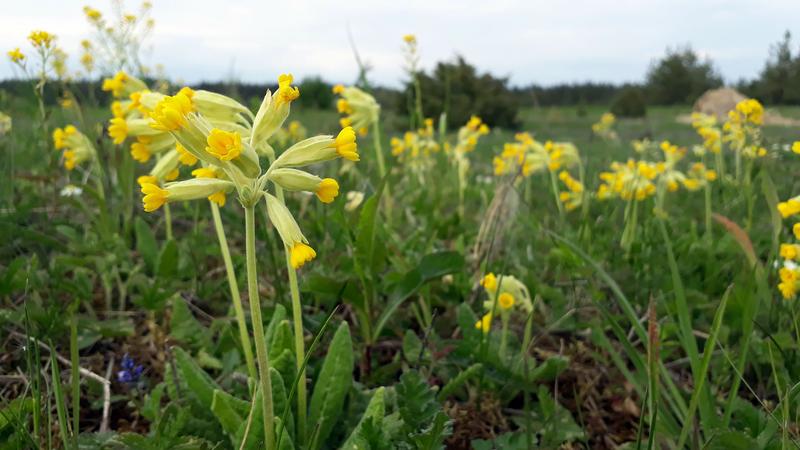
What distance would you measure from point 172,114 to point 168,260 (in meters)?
1.47

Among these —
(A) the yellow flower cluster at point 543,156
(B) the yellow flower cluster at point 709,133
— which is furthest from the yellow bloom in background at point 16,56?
(B) the yellow flower cluster at point 709,133

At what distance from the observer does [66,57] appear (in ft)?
14.7

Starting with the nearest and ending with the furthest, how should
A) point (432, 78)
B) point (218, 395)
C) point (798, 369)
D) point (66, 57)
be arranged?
point (218, 395) < point (798, 369) < point (66, 57) < point (432, 78)

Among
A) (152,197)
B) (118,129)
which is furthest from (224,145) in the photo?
(118,129)

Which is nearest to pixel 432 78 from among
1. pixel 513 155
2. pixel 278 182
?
pixel 513 155

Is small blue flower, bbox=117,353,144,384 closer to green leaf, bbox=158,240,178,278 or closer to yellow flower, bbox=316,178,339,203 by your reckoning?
green leaf, bbox=158,240,178,278

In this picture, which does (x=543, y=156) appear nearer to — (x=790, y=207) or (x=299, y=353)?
(x=790, y=207)

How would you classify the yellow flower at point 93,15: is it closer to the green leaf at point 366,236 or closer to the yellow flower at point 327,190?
the green leaf at point 366,236

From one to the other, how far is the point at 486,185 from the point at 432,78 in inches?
704

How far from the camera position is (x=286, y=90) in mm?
1354

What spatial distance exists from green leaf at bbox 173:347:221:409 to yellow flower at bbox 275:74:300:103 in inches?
28.0

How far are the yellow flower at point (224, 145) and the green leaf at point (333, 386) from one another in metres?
0.63

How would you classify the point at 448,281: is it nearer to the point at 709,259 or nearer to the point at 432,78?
the point at 709,259

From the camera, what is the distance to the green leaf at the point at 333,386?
5.61ft
